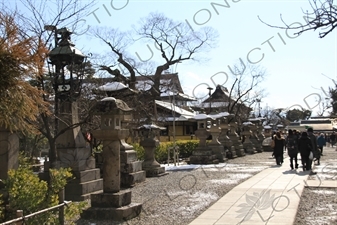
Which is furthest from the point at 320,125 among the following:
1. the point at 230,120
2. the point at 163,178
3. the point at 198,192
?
the point at 198,192

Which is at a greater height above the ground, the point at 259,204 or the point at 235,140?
the point at 235,140

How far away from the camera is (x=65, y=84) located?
10109mm

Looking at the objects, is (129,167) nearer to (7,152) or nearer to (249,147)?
(7,152)

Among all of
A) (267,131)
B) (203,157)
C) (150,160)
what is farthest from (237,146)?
(267,131)

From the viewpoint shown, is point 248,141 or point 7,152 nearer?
point 7,152

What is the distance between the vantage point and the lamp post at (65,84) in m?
10.2

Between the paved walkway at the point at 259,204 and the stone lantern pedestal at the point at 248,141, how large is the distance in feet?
54.9

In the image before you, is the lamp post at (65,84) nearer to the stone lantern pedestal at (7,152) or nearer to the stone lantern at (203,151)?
the stone lantern pedestal at (7,152)

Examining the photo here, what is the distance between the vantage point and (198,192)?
36.4ft

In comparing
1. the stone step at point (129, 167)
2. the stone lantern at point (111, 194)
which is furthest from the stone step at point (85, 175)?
the stone lantern at point (111, 194)

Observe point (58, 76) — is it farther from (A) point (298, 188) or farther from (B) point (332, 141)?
(B) point (332, 141)

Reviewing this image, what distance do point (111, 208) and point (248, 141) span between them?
2428cm

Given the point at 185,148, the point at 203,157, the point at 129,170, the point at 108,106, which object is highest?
the point at 108,106

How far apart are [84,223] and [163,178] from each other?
23.4ft
